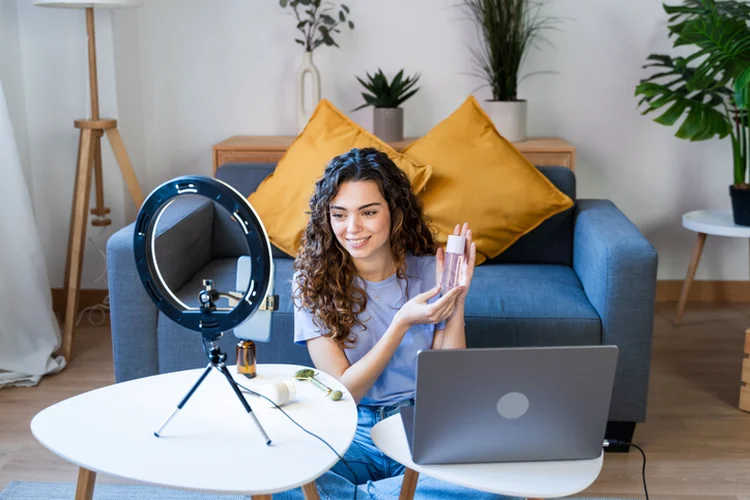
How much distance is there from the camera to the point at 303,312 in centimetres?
174

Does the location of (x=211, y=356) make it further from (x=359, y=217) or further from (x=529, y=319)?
(x=529, y=319)

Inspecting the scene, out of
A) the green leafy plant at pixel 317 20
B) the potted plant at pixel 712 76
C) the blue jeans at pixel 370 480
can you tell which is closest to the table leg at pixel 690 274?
the potted plant at pixel 712 76

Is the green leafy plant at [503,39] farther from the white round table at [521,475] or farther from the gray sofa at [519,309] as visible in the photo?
the white round table at [521,475]

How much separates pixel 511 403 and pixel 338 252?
667 mm

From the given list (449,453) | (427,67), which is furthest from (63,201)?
(449,453)

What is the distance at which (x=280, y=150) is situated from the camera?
3152 mm

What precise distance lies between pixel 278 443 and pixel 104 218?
2.30m

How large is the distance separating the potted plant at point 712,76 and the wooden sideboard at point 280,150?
0.31 metres

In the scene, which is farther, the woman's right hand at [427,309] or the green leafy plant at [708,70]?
the green leafy plant at [708,70]

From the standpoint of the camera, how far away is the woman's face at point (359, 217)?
1690mm

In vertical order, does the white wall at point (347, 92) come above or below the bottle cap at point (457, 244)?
above

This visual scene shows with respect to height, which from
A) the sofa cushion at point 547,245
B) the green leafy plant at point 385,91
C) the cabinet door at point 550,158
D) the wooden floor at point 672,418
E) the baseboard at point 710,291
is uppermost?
the green leafy plant at point 385,91

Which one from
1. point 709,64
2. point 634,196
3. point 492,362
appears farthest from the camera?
point 634,196

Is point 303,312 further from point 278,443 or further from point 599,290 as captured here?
point 599,290
